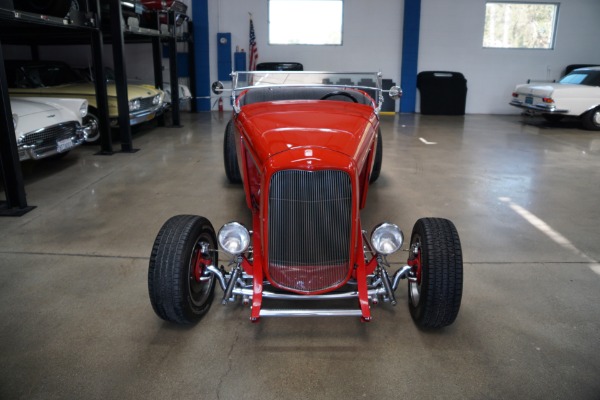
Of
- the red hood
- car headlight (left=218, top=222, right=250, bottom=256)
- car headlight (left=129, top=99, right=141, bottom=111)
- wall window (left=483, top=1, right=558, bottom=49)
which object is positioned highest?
wall window (left=483, top=1, right=558, bottom=49)

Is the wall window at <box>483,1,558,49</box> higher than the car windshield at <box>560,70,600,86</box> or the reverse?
higher

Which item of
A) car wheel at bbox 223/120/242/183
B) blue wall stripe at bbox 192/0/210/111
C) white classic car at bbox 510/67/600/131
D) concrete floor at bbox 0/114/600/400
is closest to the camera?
concrete floor at bbox 0/114/600/400

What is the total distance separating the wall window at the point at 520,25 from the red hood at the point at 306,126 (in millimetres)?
11691

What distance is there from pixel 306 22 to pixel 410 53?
120 inches

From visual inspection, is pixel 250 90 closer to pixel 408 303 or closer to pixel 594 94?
pixel 408 303

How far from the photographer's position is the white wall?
13.2 meters

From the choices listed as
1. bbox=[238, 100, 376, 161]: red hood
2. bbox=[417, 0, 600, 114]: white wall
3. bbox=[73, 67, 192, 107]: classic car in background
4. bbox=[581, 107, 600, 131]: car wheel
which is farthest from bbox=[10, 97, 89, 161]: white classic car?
bbox=[581, 107, 600, 131]: car wheel

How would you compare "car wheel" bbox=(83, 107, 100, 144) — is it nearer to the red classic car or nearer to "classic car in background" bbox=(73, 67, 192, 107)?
"classic car in background" bbox=(73, 67, 192, 107)

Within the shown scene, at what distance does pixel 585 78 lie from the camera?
35.3 ft

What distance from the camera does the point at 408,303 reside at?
9.82 ft

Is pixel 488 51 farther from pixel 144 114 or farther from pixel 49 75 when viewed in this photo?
pixel 49 75

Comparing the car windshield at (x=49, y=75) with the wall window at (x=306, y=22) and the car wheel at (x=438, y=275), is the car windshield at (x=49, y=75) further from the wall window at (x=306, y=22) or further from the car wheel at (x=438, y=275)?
the car wheel at (x=438, y=275)

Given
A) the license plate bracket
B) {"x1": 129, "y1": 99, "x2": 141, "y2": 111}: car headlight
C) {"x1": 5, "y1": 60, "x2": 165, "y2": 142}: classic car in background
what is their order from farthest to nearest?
{"x1": 129, "y1": 99, "x2": 141, "y2": 111}: car headlight → {"x1": 5, "y1": 60, "x2": 165, "y2": 142}: classic car in background → the license plate bracket

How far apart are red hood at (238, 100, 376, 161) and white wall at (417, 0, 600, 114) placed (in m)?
10.9
